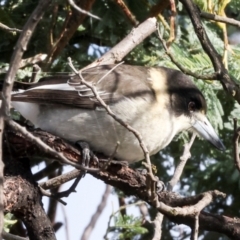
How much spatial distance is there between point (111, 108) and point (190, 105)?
21.5 inches

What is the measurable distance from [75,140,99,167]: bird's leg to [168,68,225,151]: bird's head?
1.89 feet

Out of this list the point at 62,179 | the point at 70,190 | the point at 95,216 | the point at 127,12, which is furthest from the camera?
the point at 127,12

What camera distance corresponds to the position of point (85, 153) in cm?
293

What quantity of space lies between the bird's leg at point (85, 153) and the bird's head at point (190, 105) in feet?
1.89

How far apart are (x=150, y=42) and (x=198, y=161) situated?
2.99ft

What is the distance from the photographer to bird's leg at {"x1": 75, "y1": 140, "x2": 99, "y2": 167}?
2865 mm

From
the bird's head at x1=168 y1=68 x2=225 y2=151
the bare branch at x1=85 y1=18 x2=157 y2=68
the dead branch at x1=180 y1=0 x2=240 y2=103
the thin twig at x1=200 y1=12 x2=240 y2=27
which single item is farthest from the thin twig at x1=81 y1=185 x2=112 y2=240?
the thin twig at x1=200 y1=12 x2=240 y2=27

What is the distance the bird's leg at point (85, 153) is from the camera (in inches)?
113

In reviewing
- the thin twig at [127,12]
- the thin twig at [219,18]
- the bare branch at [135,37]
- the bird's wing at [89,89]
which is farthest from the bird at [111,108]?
the thin twig at [219,18]

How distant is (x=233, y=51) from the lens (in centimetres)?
359

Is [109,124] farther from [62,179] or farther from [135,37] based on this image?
[135,37]

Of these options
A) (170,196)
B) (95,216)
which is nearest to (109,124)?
(170,196)

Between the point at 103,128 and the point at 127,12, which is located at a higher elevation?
the point at 127,12

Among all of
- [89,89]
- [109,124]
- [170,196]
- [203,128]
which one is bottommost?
[170,196]
